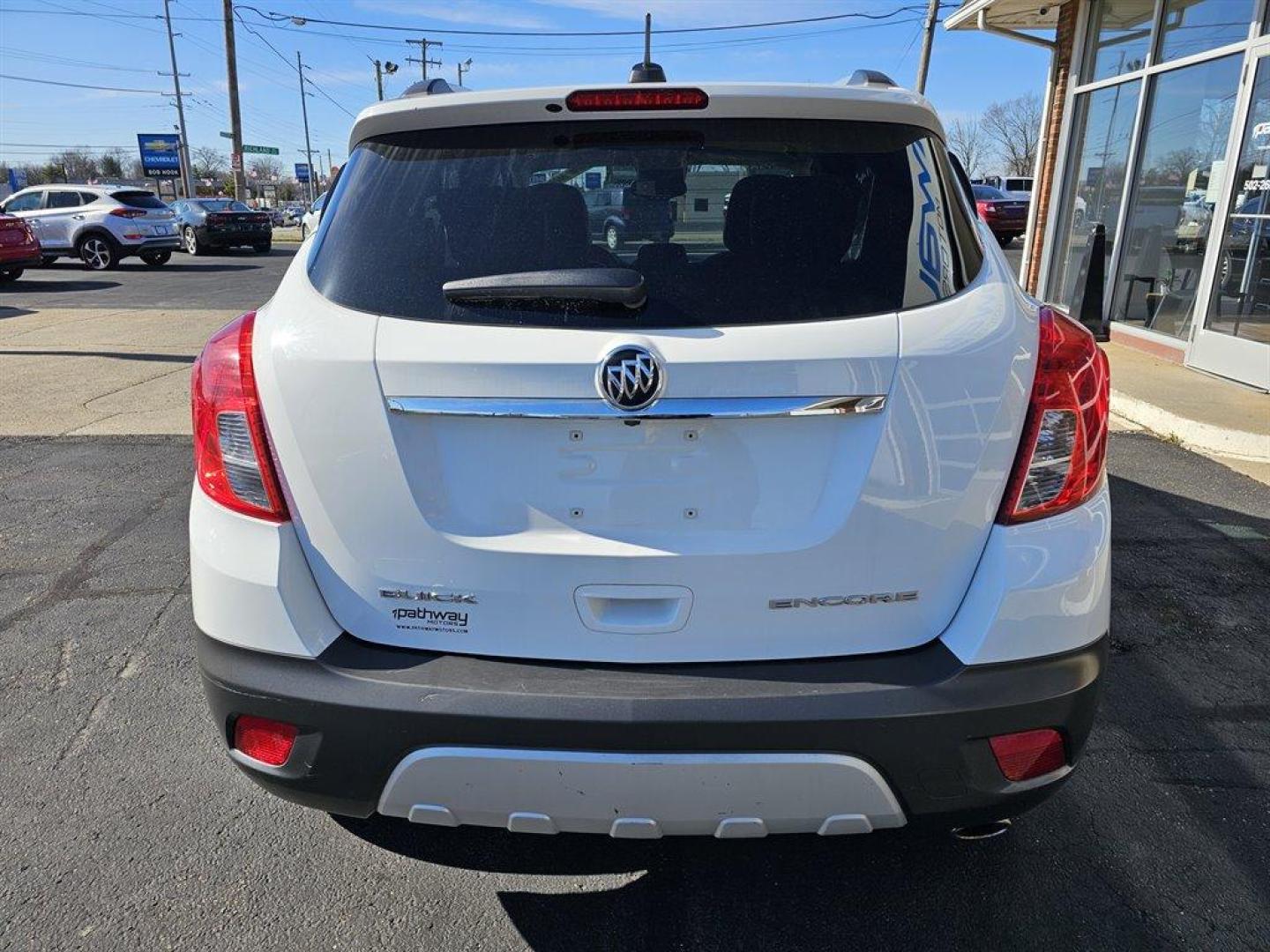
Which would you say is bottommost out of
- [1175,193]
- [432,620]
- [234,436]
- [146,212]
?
[432,620]

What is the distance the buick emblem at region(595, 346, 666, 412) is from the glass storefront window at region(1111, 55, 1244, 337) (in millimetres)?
8389

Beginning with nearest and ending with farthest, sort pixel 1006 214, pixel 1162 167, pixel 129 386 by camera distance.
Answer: pixel 129 386 < pixel 1162 167 < pixel 1006 214

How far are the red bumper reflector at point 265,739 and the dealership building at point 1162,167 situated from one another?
644 cm

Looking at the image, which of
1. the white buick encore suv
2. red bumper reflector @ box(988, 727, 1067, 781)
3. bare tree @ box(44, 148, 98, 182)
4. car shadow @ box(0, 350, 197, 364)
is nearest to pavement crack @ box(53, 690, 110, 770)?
the white buick encore suv

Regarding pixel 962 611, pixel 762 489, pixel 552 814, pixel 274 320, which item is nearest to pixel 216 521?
pixel 274 320

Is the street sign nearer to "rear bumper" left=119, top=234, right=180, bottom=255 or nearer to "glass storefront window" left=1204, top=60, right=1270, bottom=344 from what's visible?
"rear bumper" left=119, top=234, right=180, bottom=255

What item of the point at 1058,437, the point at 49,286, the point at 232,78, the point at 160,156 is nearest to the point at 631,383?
the point at 1058,437

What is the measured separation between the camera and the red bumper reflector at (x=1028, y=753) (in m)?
1.75

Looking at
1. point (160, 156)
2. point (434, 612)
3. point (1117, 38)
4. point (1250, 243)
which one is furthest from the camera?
point (160, 156)

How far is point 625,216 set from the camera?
1992 mm

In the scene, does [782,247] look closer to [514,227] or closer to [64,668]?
[514,227]

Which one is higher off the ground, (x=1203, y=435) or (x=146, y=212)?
(x=146, y=212)

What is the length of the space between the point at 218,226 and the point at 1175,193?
23.7 metres

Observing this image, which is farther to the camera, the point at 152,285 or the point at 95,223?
the point at 95,223
